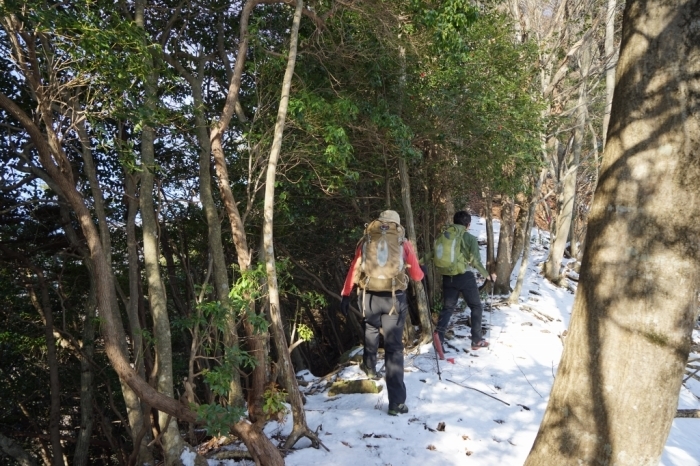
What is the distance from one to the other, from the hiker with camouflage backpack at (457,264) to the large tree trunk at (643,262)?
16.1 feet

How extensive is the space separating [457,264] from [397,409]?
2.65m

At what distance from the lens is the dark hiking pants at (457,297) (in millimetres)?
7043

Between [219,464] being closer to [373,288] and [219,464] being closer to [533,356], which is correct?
[373,288]

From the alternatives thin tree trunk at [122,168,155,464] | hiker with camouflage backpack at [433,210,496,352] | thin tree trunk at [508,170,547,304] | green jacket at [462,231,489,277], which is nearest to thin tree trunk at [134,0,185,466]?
thin tree trunk at [122,168,155,464]

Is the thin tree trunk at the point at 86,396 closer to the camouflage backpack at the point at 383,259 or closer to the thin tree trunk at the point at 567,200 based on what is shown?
the camouflage backpack at the point at 383,259

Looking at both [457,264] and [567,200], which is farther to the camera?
[567,200]

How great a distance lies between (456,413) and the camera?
5.15 metres

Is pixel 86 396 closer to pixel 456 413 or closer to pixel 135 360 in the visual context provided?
pixel 135 360

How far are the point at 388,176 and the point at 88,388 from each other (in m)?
7.74

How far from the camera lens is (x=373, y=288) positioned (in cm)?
516

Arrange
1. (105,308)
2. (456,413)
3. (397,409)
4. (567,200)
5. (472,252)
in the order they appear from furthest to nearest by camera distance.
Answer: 1. (567,200)
2. (472,252)
3. (456,413)
4. (397,409)
5. (105,308)

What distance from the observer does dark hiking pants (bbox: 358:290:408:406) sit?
16.2 ft

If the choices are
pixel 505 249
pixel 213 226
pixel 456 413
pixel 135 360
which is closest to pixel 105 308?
pixel 213 226

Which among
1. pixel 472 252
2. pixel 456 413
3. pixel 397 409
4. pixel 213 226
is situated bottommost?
pixel 456 413
